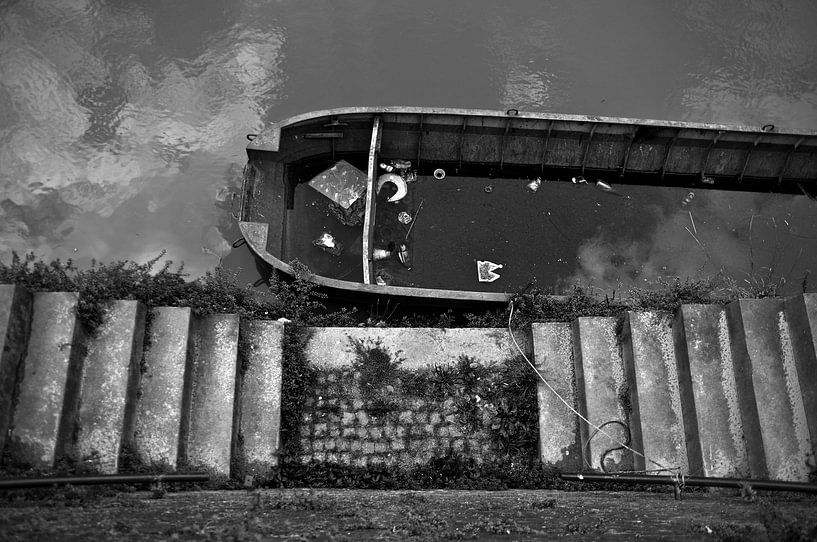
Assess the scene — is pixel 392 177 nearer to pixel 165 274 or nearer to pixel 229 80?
pixel 229 80

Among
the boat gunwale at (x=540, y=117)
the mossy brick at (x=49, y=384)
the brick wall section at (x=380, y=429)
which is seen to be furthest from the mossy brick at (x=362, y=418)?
the boat gunwale at (x=540, y=117)

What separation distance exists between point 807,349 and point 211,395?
5.86 meters

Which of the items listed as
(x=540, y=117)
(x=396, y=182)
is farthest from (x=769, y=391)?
(x=396, y=182)

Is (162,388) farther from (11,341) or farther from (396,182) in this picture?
(396,182)

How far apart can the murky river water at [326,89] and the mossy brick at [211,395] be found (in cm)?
257

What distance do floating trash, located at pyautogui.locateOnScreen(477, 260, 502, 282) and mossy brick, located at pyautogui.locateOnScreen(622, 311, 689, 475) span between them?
2.58 metres

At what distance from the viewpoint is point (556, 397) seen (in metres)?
7.15

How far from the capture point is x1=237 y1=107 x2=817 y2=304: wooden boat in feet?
30.1

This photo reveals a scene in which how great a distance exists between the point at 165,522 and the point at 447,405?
11.1 ft

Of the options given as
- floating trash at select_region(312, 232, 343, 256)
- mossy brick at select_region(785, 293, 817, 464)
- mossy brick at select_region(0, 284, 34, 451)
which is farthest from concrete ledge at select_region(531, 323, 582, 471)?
mossy brick at select_region(0, 284, 34, 451)

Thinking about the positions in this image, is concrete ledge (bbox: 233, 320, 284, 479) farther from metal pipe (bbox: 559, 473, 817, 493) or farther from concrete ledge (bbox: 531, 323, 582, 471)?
metal pipe (bbox: 559, 473, 817, 493)

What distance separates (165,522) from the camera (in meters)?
4.72

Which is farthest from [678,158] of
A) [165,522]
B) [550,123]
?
[165,522]

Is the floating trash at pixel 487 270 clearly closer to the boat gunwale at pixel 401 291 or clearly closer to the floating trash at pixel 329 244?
the boat gunwale at pixel 401 291
